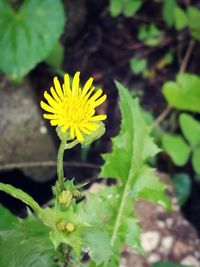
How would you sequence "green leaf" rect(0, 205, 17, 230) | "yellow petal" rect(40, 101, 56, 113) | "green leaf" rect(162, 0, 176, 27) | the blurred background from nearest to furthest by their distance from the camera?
1. "yellow petal" rect(40, 101, 56, 113)
2. "green leaf" rect(0, 205, 17, 230)
3. the blurred background
4. "green leaf" rect(162, 0, 176, 27)

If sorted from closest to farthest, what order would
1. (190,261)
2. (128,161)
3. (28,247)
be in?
(28,247) < (128,161) < (190,261)

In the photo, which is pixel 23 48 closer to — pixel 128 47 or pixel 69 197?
pixel 128 47

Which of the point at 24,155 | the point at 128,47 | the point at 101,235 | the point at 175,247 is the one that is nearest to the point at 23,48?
the point at 24,155

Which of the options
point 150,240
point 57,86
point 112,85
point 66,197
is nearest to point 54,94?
point 57,86

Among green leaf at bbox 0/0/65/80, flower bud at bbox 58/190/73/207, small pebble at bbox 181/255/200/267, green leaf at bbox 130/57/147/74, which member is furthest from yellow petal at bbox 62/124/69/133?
green leaf at bbox 130/57/147/74

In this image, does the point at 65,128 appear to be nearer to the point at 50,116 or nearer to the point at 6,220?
the point at 50,116

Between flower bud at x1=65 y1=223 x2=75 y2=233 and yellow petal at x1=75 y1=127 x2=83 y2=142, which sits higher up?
yellow petal at x1=75 y1=127 x2=83 y2=142

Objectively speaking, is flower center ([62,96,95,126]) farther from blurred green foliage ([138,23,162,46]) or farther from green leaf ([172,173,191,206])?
blurred green foliage ([138,23,162,46])
